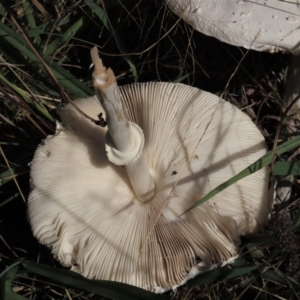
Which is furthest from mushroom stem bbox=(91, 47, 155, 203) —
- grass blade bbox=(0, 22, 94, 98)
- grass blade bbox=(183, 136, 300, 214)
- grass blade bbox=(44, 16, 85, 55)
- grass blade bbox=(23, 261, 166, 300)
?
grass blade bbox=(44, 16, 85, 55)

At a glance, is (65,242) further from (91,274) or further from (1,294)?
(1,294)

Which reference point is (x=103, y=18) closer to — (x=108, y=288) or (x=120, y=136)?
(x=120, y=136)

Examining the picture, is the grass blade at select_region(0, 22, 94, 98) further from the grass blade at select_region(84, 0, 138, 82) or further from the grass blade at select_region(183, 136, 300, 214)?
the grass blade at select_region(183, 136, 300, 214)

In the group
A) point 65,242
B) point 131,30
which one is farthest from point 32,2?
point 65,242

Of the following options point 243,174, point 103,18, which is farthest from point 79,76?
point 243,174

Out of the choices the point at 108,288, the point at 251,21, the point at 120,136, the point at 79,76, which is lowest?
the point at 108,288

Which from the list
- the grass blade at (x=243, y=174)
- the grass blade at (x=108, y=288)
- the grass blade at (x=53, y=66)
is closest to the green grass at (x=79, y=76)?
the grass blade at (x=53, y=66)
